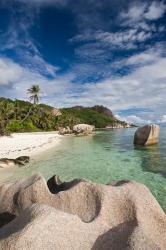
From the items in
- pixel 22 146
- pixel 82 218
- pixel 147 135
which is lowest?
pixel 22 146

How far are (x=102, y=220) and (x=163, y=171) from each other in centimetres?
1541

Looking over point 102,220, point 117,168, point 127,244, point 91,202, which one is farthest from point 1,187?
point 117,168

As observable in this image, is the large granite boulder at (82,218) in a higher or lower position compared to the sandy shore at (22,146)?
higher

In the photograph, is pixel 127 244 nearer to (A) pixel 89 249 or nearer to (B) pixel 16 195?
(A) pixel 89 249

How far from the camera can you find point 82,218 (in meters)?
5.14

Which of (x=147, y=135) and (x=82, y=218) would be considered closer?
(x=82, y=218)

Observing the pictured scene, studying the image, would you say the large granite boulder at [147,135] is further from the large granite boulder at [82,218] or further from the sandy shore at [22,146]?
the large granite boulder at [82,218]

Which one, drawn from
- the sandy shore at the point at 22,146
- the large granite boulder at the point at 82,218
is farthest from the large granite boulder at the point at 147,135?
the large granite boulder at the point at 82,218

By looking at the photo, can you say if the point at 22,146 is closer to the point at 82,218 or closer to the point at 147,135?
the point at 147,135

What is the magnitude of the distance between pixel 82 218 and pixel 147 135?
3460 cm

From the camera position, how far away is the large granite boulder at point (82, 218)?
3783 millimetres

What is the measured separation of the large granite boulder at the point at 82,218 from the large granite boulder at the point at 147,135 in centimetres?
3211

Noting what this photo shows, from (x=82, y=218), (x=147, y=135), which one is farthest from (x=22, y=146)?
(x=82, y=218)

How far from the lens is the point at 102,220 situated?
4898 mm
